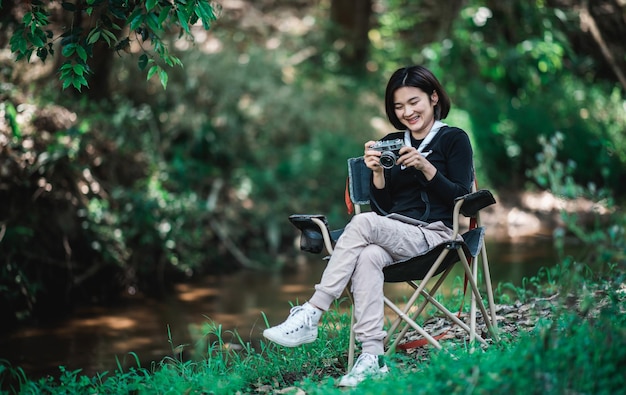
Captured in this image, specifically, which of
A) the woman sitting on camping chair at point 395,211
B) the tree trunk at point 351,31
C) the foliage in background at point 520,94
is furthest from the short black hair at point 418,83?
the tree trunk at point 351,31

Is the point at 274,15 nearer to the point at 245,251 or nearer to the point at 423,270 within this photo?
the point at 245,251

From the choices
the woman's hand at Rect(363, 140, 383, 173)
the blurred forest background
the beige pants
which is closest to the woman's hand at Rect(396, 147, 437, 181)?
the woman's hand at Rect(363, 140, 383, 173)

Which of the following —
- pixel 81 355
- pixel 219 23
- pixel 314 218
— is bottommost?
pixel 81 355

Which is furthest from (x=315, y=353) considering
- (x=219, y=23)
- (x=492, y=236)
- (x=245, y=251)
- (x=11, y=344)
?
(x=219, y=23)

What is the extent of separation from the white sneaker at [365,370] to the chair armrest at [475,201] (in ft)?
2.45

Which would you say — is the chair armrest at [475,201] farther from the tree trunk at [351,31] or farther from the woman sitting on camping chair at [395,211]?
the tree trunk at [351,31]

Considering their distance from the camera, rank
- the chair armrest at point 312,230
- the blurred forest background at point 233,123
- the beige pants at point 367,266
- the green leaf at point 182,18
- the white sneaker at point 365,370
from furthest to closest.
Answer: the blurred forest background at point 233,123 < the chair armrest at point 312,230 < the green leaf at point 182,18 < the beige pants at point 367,266 < the white sneaker at point 365,370

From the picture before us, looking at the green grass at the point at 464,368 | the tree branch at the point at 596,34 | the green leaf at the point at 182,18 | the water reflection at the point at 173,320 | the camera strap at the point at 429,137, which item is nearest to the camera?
the green grass at the point at 464,368

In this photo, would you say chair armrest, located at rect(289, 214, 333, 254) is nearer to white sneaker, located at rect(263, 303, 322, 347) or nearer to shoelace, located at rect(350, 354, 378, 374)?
white sneaker, located at rect(263, 303, 322, 347)

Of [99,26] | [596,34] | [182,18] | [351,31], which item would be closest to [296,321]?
[182,18]

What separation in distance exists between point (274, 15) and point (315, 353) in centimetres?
1043

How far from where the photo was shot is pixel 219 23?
1080cm

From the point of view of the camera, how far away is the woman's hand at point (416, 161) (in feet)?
10.6

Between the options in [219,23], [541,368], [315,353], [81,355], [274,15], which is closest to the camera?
[541,368]
